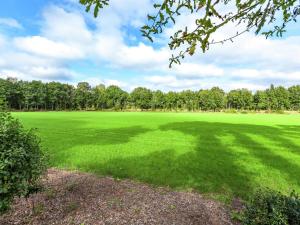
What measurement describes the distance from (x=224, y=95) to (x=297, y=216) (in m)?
177

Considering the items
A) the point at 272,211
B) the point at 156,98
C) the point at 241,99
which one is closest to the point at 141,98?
the point at 156,98

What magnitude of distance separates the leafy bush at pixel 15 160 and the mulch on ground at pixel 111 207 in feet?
4.37

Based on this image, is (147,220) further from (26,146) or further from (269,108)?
(269,108)

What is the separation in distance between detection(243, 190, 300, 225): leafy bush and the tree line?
143 m

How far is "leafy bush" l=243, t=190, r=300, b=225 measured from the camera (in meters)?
5.18

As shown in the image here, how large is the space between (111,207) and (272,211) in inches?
175

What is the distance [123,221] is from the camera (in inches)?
268

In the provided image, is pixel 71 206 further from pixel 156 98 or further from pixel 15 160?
pixel 156 98

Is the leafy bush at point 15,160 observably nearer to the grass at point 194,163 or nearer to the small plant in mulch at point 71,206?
the small plant in mulch at point 71,206

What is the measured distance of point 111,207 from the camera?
305 inches

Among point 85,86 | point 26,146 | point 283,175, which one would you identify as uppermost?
point 85,86

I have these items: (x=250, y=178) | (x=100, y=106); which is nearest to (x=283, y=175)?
(x=250, y=178)

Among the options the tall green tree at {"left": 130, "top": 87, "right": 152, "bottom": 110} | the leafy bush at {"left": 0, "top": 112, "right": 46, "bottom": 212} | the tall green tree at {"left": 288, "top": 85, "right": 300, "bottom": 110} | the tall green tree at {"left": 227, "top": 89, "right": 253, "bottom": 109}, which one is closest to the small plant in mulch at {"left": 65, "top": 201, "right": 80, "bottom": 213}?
the leafy bush at {"left": 0, "top": 112, "right": 46, "bottom": 212}

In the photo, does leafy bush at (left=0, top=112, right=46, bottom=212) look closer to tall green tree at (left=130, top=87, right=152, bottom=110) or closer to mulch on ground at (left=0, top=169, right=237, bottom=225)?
mulch on ground at (left=0, top=169, right=237, bottom=225)
